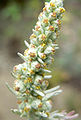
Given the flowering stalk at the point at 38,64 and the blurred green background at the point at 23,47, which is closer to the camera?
the flowering stalk at the point at 38,64

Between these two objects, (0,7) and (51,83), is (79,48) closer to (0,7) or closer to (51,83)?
(51,83)

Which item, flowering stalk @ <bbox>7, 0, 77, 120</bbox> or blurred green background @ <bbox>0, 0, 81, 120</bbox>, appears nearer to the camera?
flowering stalk @ <bbox>7, 0, 77, 120</bbox>

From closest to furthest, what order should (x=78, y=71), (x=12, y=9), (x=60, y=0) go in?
(x=60, y=0) < (x=12, y=9) < (x=78, y=71)

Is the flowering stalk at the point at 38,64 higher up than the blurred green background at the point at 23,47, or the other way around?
the blurred green background at the point at 23,47

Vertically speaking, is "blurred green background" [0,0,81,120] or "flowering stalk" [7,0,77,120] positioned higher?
"blurred green background" [0,0,81,120]

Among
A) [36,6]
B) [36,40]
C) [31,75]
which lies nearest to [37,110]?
[31,75]
